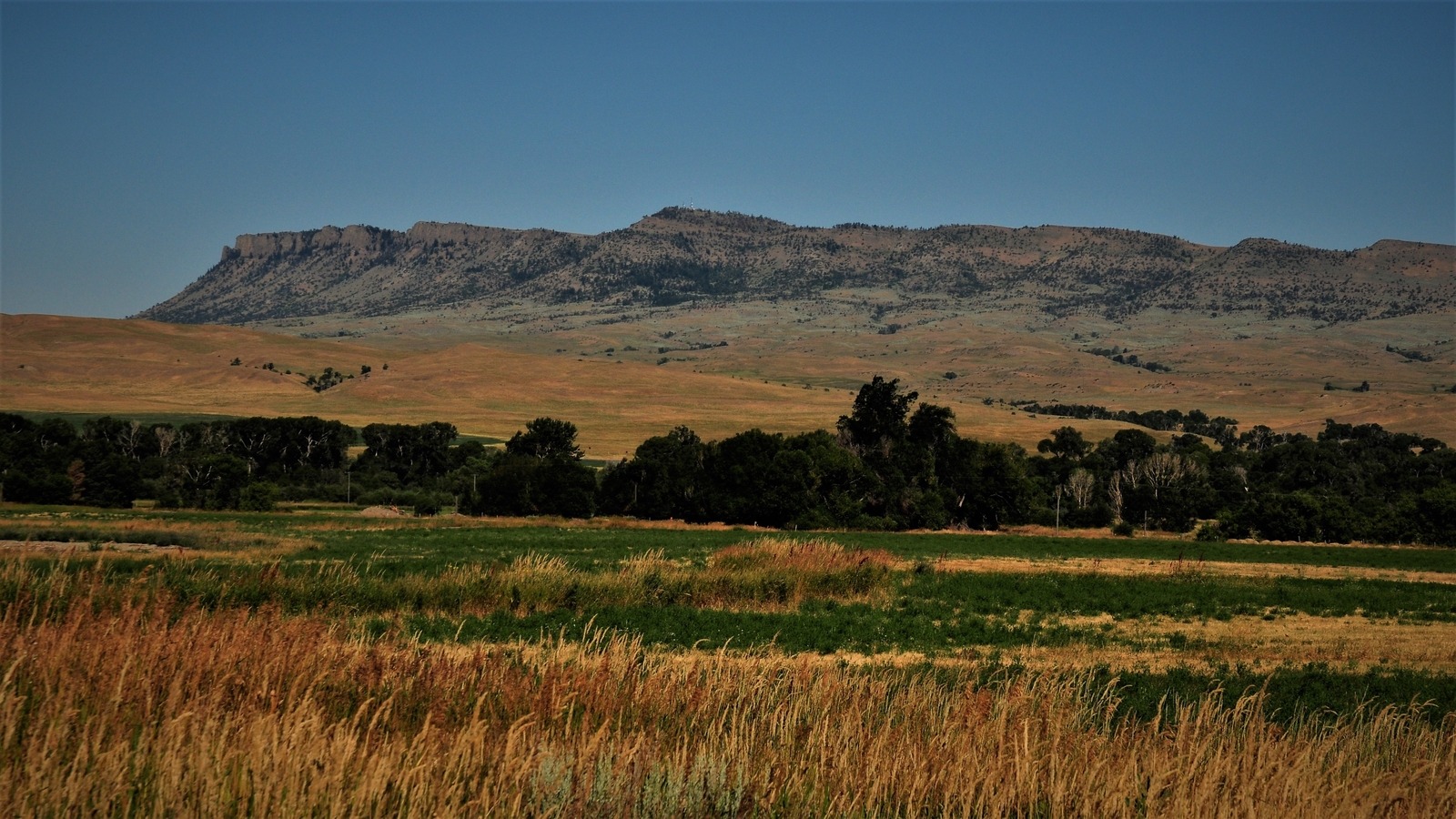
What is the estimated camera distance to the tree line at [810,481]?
247 feet

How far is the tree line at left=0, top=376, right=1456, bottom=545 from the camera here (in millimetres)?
75250

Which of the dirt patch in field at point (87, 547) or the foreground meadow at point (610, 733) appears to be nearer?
the foreground meadow at point (610, 733)

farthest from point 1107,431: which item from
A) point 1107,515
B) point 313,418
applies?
point 313,418

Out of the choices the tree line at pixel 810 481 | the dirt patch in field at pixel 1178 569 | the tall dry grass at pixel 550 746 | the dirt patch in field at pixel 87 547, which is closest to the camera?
the tall dry grass at pixel 550 746

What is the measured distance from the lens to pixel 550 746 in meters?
8.07

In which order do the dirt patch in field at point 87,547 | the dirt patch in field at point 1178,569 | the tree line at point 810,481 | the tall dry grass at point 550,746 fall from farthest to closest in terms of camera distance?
1. the tree line at point 810,481
2. the dirt patch in field at point 1178,569
3. the dirt patch in field at point 87,547
4. the tall dry grass at point 550,746

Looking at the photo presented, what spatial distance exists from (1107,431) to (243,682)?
587ft

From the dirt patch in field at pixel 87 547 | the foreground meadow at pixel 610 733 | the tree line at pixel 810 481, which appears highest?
the foreground meadow at pixel 610 733

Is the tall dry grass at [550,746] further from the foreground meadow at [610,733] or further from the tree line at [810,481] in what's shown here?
the tree line at [810,481]

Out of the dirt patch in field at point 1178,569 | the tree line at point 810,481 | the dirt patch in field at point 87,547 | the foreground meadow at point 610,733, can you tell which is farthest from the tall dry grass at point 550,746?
the tree line at point 810,481

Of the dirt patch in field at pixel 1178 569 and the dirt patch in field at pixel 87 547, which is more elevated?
the dirt patch in field at pixel 87 547

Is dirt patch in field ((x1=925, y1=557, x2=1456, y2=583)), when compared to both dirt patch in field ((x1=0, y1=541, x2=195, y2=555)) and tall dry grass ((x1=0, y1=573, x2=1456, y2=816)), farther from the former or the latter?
tall dry grass ((x1=0, y1=573, x2=1456, y2=816))

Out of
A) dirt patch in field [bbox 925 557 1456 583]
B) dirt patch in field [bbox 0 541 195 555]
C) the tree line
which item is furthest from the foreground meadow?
the tree line

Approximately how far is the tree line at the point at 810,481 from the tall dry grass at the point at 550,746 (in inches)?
2498
